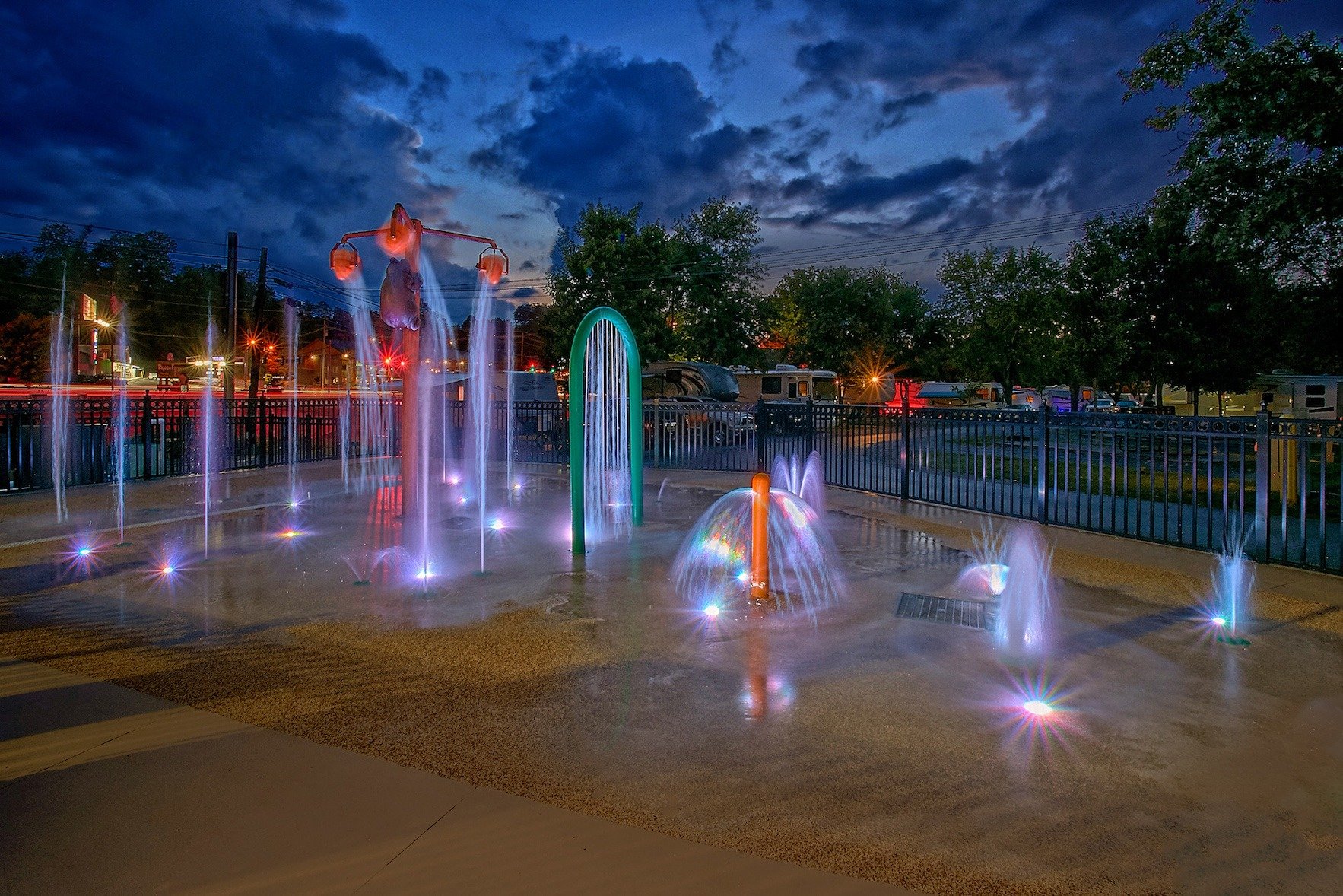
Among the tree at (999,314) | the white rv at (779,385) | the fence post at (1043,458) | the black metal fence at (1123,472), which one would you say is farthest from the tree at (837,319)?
the fence post at (1043,458)

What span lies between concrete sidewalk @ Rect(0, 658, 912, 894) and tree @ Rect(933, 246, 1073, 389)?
4168 centimetres

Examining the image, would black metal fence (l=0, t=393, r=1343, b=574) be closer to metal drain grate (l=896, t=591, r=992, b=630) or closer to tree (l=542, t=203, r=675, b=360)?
metal drain grate (l=896, t=591, r=992, b=630)

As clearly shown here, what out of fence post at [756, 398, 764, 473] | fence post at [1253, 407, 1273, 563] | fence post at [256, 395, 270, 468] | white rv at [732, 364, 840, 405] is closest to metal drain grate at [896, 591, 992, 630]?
fence post at [1253, 407, 1273, 563]

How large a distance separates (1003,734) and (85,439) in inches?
640

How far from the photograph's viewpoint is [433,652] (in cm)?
524

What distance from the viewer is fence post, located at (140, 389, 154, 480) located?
48.1ft

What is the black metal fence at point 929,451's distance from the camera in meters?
8.12

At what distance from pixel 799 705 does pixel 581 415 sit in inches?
228

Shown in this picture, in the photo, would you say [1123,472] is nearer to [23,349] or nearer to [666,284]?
[666,284]

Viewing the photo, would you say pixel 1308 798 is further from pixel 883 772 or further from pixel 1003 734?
pixel 883 772

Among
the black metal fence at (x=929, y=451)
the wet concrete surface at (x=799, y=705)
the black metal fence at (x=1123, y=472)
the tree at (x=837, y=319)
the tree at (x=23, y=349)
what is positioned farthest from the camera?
the tree at (x=837, y=319)

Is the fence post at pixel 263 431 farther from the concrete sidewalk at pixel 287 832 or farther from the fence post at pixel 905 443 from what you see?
the concrete sidewalk at pixel 287 832

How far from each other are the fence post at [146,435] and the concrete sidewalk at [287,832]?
41.7 ft

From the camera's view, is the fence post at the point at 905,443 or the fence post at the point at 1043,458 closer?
the fence post at the point at 1043,458
